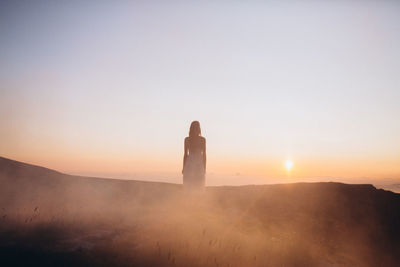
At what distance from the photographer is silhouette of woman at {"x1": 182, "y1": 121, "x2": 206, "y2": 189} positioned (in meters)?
9.98

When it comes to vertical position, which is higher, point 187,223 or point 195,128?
point 195,128

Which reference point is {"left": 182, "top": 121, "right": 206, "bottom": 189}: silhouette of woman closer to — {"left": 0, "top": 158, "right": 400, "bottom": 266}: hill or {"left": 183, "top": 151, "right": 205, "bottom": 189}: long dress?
{"left": 183, "top": 151, "right": 205, "bottom": 189}: long dress

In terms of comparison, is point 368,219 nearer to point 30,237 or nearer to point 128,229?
point 128,229

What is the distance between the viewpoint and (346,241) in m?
8.88

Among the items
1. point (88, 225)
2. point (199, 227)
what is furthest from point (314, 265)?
point (88, 225)

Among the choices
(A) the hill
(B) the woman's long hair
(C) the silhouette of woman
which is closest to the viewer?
(A) the hill

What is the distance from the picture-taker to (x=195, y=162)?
32.9 ft

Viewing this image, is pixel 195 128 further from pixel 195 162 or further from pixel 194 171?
pixel 194 171


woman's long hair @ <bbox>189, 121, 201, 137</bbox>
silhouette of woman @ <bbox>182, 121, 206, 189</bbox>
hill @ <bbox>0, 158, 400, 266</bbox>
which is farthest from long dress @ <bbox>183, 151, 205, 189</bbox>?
woman's long hair @ <bbox>189, 121, 201, 137</bbox>

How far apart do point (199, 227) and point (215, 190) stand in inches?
197

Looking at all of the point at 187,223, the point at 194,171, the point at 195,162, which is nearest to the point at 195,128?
the point at 195,162

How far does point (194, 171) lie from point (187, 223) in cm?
263

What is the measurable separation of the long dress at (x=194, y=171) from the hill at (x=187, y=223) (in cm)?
46

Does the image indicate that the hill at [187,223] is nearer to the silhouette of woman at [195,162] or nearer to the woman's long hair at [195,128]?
the silhouette of woman at [195,162]
